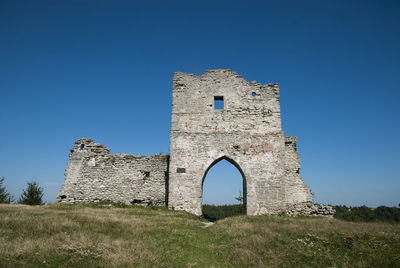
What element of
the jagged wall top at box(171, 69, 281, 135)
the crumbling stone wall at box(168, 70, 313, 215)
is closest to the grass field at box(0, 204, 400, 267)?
the crumbling stone wall at box(168, 70, 313, 215)

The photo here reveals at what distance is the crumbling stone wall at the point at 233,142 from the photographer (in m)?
12.6

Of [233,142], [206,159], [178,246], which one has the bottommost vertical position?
[178,246]

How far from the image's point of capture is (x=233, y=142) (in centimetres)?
1312

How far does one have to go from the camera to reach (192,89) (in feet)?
46.0

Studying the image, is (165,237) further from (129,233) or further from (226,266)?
(226,266)

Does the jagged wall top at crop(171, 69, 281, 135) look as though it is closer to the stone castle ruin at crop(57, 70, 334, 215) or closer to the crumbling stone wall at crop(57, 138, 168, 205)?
the stone castle ruin at crop(57, 70, 334, 215)

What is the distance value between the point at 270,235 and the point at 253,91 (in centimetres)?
A: 908

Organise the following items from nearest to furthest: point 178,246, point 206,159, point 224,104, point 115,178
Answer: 1. point 178,246
2. point 206,159
3. point 224,104
4. point 115,178

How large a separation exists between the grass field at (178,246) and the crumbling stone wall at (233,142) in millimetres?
4890

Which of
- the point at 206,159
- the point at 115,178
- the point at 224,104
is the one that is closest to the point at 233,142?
the point at 206,159

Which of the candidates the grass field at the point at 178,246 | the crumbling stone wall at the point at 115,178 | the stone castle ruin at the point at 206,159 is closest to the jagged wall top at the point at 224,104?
the stone castle ruin at the point at 206,159

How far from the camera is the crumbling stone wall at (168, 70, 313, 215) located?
12586 millimetres

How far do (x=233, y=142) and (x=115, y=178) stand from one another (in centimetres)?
720

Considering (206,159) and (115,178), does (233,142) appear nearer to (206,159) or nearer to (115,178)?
(206,159)
